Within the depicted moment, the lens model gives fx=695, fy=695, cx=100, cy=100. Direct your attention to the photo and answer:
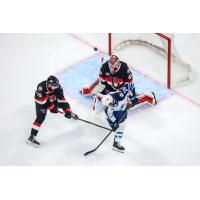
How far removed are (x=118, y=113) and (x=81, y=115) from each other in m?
0.71

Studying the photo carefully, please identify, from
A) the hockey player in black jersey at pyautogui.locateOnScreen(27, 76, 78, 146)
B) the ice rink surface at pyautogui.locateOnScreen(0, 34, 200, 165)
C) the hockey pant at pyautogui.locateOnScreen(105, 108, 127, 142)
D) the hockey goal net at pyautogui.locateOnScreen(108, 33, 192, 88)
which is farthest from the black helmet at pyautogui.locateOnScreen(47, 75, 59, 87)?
the hockey goal net at pyautogui.locateOnScreen(108, 33, 192, 88)

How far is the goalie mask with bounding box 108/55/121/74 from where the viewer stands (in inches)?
318

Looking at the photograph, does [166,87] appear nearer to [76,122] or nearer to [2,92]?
[76,122]

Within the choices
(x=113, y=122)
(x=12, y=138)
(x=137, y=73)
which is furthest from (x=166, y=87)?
(x=12, y=138)

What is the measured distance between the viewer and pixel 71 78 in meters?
9.28

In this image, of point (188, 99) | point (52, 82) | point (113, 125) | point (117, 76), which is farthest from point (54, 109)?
point (188, 99)

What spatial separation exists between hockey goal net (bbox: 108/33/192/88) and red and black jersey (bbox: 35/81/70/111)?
1.63m

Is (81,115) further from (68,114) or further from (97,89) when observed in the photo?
(68,114)

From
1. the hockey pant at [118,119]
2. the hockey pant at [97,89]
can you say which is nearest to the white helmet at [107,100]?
the hockey pant at [118,119]

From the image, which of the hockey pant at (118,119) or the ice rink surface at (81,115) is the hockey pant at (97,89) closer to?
the ice rink surface at (81,115)

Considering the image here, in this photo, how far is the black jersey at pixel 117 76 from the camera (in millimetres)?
8227

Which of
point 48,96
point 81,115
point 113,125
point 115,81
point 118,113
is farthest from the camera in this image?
point 81,115

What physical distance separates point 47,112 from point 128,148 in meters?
1.20

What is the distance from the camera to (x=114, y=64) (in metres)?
8.12
